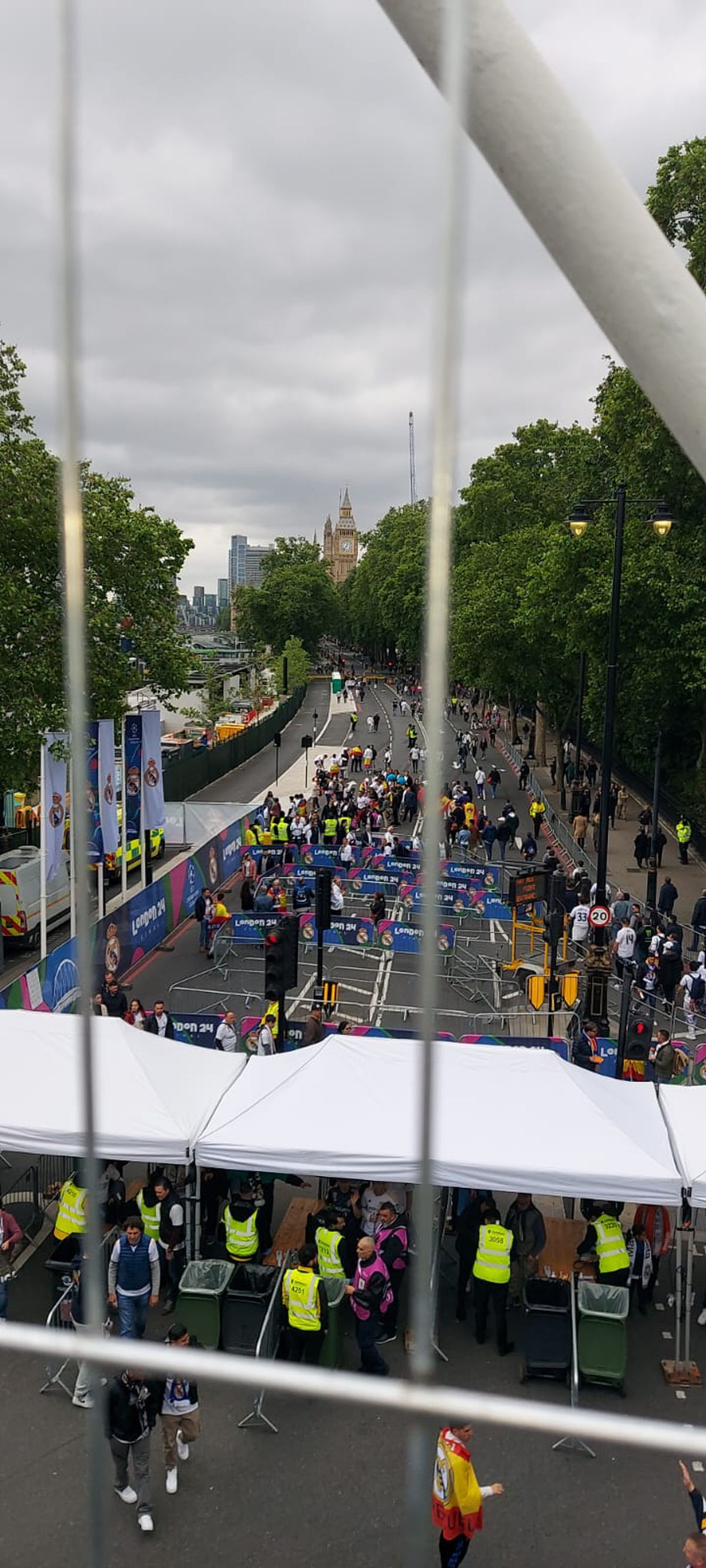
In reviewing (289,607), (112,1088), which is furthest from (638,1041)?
(289,607)

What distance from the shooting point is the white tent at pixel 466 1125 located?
323 inches

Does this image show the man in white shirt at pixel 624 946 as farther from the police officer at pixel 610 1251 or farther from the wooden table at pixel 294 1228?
the police officer at pixel 610 1251

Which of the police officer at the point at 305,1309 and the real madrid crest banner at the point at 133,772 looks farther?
the real madrid crest banner at the point at 133,772

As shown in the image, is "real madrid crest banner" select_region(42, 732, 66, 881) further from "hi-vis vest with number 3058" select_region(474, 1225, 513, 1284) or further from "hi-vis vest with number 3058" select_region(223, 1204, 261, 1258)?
"hi-vis vest with number 3058" select_region(474, 1225, 513, 1284)

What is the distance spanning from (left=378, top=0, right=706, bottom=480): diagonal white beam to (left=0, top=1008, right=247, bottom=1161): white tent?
726cm

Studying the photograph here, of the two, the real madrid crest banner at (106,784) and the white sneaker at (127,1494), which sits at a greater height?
the real madrid crest banner at (106,784)

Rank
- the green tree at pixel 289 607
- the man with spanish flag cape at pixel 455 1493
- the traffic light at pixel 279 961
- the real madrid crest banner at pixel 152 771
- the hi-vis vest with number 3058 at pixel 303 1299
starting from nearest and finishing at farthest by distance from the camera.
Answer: the man with spanish flag cape at pixel 455 1493 → the hi-vis vest with number 3058 at pixel 303 1299 → the traffic light at pixel 279 961 → the real madrid crest banner at pixel 152 771 → the green tree at pixel 289 607

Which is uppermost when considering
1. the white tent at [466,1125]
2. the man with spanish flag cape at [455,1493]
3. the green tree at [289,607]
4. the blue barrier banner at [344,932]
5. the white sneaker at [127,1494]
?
the green tree at [289,607]

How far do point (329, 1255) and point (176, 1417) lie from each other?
2051mm

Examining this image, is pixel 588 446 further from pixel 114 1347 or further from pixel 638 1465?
pixel 114 1347

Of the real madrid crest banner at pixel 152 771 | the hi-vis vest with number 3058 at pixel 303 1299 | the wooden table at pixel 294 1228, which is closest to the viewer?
the hi-vis vest with number 3058 at pixel 303 1299

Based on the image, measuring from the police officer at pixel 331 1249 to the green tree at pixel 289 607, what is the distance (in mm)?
102717

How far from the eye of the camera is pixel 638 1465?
729cm

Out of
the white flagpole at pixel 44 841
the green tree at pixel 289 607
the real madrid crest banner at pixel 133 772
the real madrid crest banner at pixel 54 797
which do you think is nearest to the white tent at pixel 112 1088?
the white flagpole at pixel 44 841
